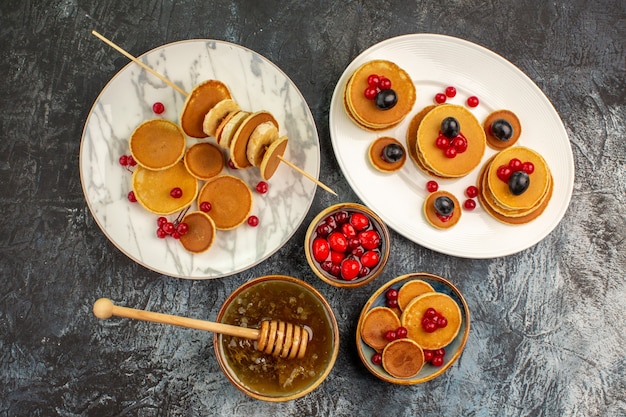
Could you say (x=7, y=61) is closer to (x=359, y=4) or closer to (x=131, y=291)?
(x=131, y=291)

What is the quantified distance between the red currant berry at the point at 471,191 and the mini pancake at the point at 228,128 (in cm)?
101

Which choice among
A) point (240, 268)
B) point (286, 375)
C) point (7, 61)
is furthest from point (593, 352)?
point (7, 61)

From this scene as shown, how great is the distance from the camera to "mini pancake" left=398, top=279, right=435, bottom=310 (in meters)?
2.28

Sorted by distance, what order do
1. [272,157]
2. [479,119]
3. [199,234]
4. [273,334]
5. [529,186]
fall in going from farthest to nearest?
1. [479,119]
2. [529,186]
3. [199,234]
4. [272,157]
5. [273,334]

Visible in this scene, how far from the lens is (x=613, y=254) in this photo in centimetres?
247

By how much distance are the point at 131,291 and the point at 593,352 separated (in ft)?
6.72

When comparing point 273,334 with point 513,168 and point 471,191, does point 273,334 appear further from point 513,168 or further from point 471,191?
point 513,168

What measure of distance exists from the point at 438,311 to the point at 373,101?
2.98 feet

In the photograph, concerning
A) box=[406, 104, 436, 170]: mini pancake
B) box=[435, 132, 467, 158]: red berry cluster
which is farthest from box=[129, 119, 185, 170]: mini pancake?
box=[435, 132, 467, 158]: red berry cluster

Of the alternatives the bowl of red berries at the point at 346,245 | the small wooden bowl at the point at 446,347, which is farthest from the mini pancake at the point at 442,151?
the small wooden bowl at the point at 446,347

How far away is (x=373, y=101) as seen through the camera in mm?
2266

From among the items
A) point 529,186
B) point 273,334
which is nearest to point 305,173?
point 273,334

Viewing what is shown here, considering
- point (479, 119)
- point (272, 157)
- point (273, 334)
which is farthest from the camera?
point (479, 119)

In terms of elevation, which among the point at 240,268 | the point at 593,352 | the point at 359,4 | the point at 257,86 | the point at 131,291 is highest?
the point at 359,4
